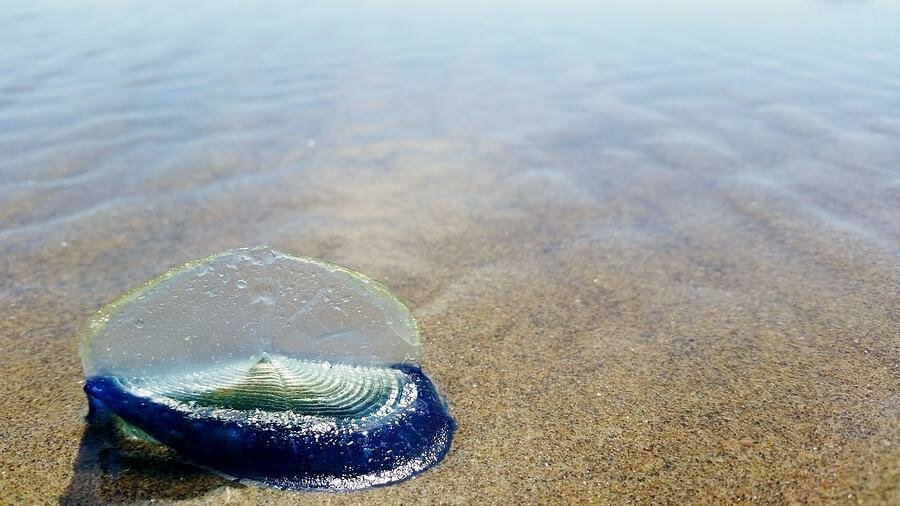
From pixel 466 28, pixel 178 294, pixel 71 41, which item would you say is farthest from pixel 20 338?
pixel 466 28

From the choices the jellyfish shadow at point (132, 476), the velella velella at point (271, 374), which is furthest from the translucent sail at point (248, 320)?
the jellyfish shadow at point (132, 476)

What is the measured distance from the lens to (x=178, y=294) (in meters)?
1.61

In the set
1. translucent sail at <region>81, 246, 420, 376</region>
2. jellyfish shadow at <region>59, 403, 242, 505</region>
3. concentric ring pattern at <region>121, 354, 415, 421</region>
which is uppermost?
translucent sail at <region>81, 246, 420, 376</region>

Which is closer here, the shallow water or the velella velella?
the velella velella

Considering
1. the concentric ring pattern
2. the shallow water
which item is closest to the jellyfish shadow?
the shallow water

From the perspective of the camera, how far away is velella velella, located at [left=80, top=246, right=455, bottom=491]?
4.75 ft

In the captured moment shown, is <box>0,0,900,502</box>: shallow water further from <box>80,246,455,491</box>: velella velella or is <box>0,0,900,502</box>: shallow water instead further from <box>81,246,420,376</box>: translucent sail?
<box>81,246,420,376</box>: translucent sail

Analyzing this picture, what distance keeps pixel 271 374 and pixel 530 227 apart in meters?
1.46

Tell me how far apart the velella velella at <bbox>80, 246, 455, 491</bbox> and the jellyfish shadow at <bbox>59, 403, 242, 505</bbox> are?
0.04m

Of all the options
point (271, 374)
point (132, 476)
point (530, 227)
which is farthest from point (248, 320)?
point (530, 227)

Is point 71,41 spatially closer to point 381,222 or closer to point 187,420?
point 381,222

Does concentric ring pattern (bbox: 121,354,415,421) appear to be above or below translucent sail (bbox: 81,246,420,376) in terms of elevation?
below

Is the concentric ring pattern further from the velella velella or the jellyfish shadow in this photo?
the jellyfish shadow

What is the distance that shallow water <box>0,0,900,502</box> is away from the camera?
5.09 ft
